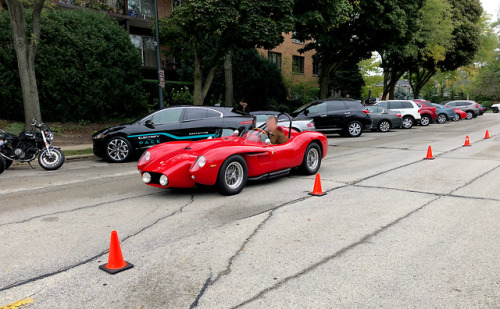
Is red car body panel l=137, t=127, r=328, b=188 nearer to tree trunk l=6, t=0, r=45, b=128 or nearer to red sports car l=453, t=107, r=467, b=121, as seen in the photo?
tree trunk l=6, t=0, r=45, b=128

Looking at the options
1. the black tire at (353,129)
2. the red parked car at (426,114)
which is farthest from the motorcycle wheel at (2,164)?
the red parked car at (426,114)

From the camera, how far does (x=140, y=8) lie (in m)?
27.1

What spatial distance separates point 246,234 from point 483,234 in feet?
9.19

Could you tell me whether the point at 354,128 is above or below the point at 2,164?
above

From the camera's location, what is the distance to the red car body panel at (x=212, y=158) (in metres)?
6.22

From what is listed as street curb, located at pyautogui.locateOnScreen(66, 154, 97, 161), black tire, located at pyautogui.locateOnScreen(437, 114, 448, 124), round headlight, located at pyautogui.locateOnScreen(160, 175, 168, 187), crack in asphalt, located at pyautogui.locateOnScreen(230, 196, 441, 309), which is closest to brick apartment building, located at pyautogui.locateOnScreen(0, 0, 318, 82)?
street curb, located at pyautogui.locateOnScreen(66, 154, 97, 161)

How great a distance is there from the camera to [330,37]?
22.6 m

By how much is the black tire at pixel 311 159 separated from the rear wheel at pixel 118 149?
5.70 meters

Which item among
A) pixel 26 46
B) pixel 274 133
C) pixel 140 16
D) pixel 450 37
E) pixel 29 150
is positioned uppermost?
pixel 140 16

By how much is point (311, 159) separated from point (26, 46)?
11.1m

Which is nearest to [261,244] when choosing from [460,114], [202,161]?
[202,161]

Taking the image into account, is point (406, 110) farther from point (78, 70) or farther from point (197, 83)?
point (78, 70)

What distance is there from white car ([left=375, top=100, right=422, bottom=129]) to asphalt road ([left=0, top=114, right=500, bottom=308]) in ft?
56.4

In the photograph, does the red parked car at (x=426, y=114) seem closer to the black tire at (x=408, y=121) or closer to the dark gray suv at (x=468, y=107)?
the black tire at (x=408, y=121)
